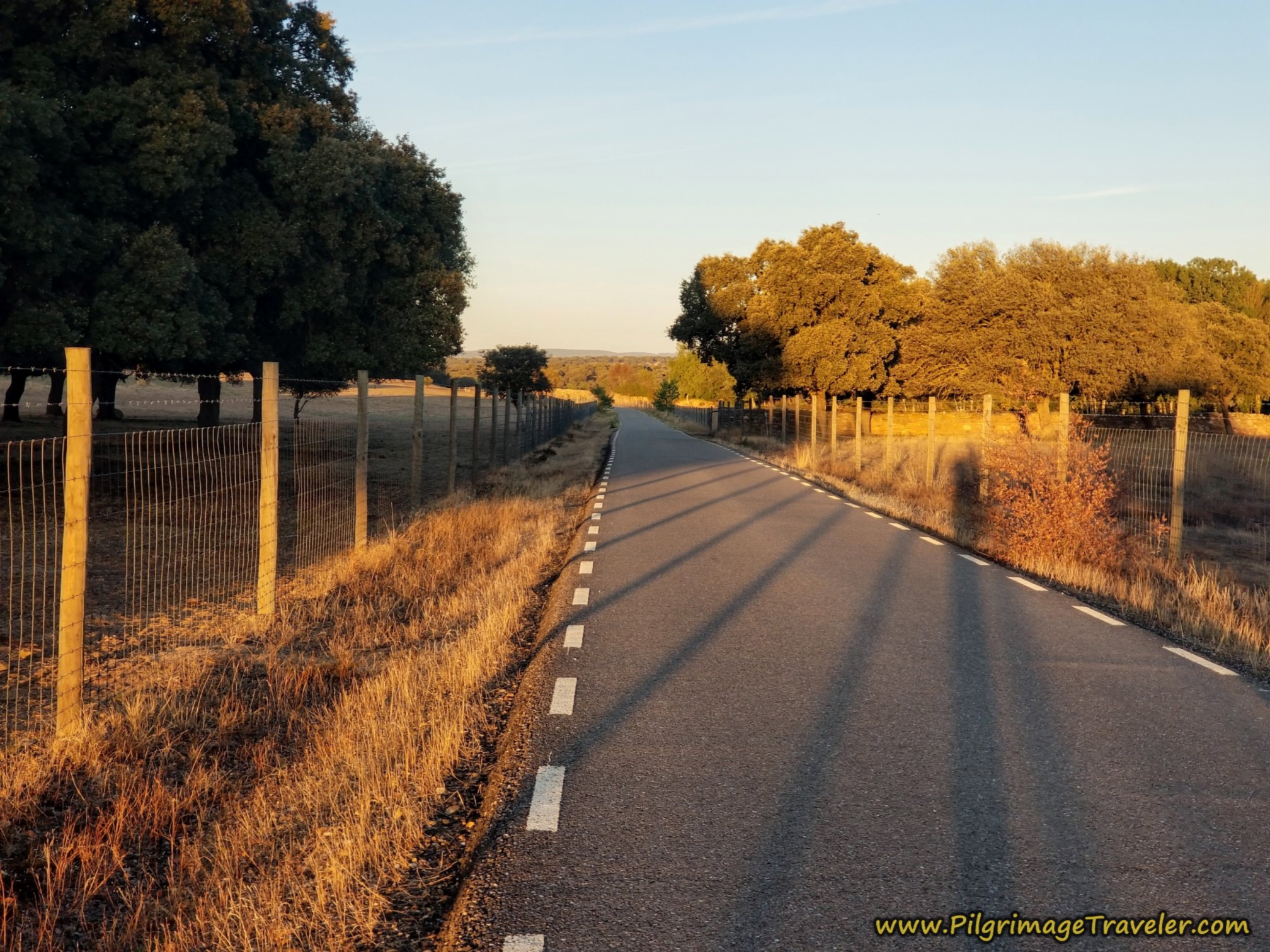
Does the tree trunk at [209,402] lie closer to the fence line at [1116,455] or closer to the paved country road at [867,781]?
the fence line at [1116,455]

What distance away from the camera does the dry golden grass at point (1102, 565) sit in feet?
26.7

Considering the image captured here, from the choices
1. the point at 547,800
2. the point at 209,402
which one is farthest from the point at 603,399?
the point at 547,800

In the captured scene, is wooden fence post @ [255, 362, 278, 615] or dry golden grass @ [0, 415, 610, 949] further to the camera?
wooden fence post @ [255, 362, 278, 615]

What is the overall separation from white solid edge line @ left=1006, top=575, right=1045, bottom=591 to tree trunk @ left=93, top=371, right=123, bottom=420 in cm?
877

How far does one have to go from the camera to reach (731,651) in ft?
23.3

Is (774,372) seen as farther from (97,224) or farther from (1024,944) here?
(1024,944)

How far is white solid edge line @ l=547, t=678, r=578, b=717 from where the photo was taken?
18.7 ft

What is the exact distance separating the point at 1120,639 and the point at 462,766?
5387mm

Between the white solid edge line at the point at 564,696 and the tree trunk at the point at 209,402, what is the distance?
21.1 m

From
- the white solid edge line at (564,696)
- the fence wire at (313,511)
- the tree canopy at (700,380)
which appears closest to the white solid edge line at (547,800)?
the white solid edge line at (564,696)

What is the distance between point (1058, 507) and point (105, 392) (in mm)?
25058

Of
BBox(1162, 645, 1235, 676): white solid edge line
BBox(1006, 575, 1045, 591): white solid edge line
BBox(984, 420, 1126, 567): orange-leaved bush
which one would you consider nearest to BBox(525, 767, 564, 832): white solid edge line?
BBox(1162, 645, 1235, 676): white solid edge line

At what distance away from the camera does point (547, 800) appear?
4379 millimetres

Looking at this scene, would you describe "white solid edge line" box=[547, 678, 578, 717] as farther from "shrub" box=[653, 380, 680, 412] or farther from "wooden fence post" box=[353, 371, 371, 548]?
"shrub" box=[653, 380, 680, 412]
